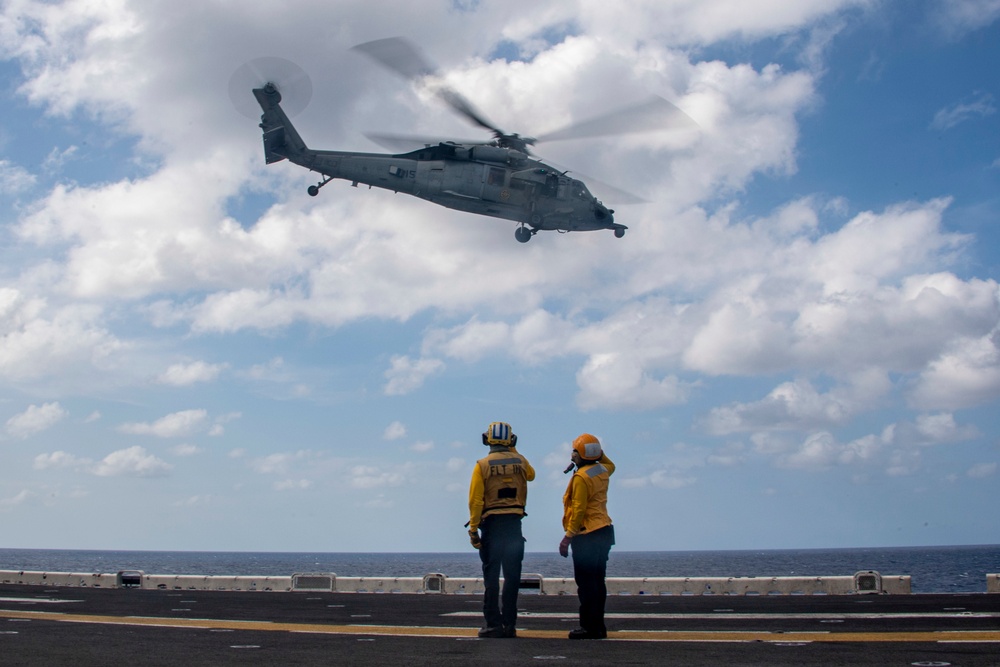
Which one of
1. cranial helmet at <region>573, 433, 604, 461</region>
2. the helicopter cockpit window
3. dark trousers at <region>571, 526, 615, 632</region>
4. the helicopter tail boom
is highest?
the helicopter tail boom

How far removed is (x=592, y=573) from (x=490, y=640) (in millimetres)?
1233

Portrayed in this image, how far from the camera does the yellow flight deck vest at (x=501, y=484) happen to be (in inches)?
393

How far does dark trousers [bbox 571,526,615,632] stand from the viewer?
31.3 feet

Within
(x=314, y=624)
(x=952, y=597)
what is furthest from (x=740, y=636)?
(x=952, y=597)

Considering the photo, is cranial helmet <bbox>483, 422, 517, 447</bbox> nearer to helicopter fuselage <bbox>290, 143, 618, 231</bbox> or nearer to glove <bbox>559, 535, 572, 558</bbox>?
glove <bbox>559, 535, 572, 558</bbox>

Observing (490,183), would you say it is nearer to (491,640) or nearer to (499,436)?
(499,436)

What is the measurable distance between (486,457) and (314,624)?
138 inches

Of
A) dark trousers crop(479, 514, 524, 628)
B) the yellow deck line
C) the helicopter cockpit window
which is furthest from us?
the helicopter cockpit window

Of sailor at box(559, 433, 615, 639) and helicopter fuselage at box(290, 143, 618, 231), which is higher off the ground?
helicopter fuselage at box(290, 143, 618, 231)

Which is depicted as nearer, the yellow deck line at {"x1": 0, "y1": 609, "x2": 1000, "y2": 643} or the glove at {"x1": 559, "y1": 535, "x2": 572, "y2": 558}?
the yellow deck line at {"x1": 0, "y1": 609, "x2": 1000, "y2": 643}

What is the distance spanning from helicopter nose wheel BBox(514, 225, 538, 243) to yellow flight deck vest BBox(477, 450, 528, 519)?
82.4 feet

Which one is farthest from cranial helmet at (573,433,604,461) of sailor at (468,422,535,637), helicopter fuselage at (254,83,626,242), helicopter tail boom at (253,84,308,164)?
helicopter tail boom at (253,84,308,164)

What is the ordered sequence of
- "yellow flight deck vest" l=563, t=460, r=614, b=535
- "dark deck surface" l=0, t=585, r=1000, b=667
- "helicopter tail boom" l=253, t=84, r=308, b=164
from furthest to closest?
"helicopter tail boom" l=253, t=84, r=308, b=164, "yellow flight deck vest" l=563, t=460, r=614, b=535, "dark deck surface" l=0, t=585, r=1000, b=667

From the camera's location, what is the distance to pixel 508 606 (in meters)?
9.96
